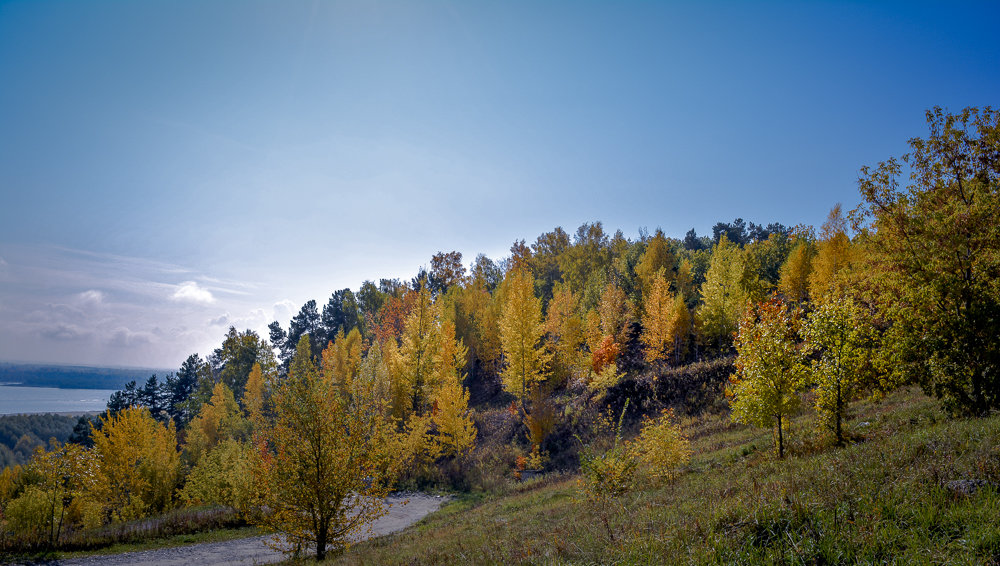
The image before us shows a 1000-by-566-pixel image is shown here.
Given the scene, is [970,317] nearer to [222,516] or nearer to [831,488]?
[831,488]

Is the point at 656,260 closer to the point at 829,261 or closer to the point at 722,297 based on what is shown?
the point at 722,297

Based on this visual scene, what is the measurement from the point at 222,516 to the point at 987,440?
97.5 feet

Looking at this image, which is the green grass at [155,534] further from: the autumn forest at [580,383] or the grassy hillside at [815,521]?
the grassy hillside at [815,521]

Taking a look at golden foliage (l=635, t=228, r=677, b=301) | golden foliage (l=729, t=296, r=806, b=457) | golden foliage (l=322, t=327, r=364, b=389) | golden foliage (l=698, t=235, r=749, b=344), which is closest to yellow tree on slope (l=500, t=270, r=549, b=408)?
golden foliage (l=698, t=235, r=749, b=344)

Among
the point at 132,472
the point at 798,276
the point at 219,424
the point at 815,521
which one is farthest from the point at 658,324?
the point at 219,424

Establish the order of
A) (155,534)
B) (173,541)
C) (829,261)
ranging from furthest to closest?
1. (829,261)
2. (155,534)
3. (173,541)

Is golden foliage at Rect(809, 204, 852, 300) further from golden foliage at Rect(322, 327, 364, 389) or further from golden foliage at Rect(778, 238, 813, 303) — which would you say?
golden foliage at Rect(322, 327, 364, 389)

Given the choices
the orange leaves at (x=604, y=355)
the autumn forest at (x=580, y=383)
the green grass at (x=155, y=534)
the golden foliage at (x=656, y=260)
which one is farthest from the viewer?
the golden foliage at (x=656, y=260)

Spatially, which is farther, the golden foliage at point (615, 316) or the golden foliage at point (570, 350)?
the golden foliage at point (615, 316)

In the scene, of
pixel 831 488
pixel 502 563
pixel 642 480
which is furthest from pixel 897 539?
pixel 642 480

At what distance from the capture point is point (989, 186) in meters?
13.2

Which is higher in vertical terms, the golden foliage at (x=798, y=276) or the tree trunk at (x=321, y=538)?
the golden foliage at (x=798, y=276)

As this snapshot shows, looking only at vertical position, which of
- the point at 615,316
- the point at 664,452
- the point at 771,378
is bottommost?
the point at 664,452

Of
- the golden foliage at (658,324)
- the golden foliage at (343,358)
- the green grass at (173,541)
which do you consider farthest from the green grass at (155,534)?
the golden foliage at (658,324)
